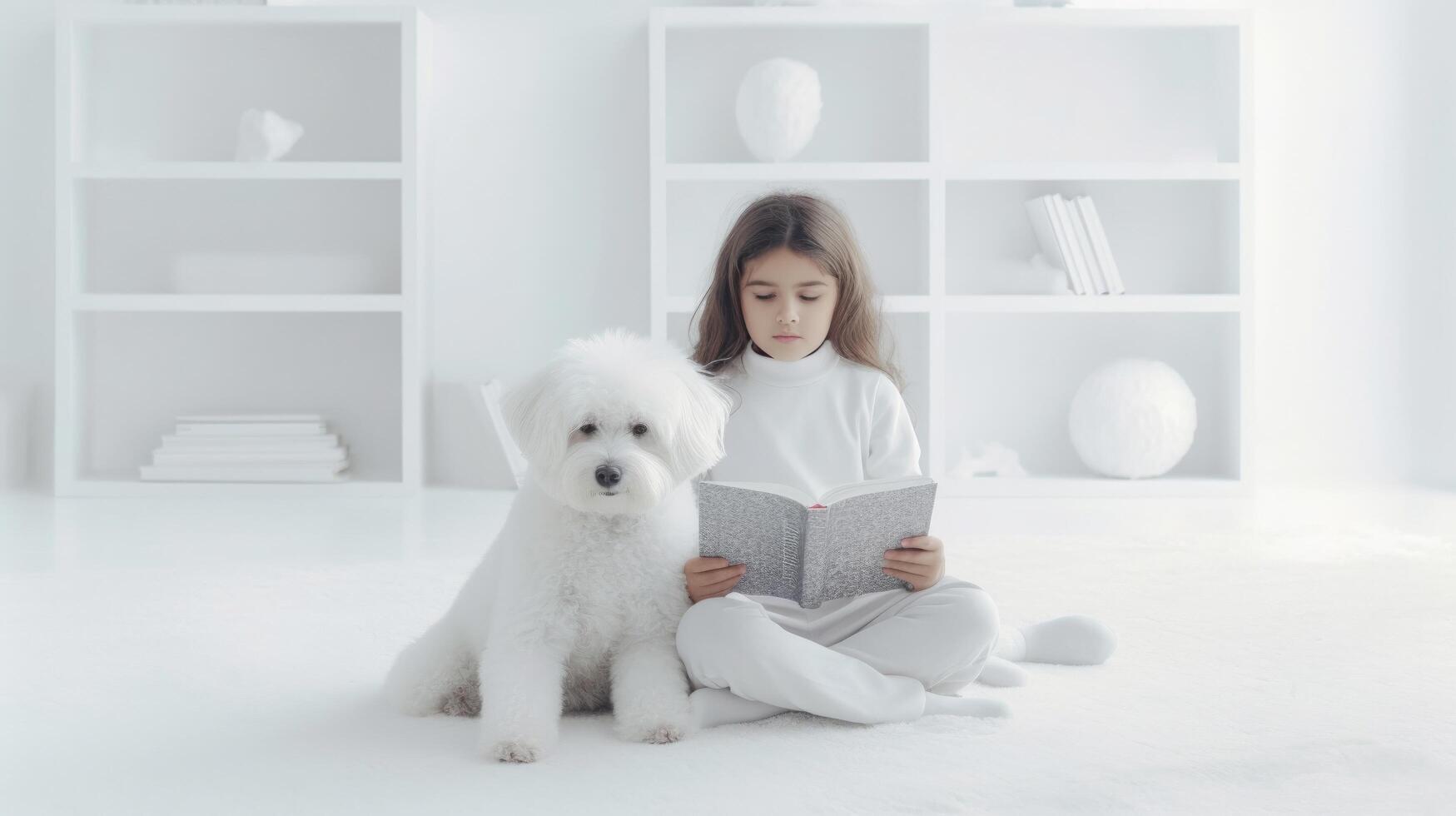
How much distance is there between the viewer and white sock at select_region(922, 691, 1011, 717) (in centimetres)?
149

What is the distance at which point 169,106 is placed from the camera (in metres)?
3.94

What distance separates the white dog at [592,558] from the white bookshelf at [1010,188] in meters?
2.45

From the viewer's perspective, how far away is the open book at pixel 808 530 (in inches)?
56.5

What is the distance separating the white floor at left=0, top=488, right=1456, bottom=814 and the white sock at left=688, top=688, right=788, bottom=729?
0.10 ft

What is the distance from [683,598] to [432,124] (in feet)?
9.09

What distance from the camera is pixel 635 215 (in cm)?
395

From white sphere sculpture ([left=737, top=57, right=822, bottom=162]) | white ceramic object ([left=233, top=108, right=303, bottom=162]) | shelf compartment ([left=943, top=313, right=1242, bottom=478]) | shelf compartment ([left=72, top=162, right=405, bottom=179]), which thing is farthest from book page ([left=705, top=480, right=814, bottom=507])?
white ceramic object ([left=233, top=108, right=303, bottom=162])

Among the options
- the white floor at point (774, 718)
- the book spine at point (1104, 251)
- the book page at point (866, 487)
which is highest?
the book spine at point (1104, 251)

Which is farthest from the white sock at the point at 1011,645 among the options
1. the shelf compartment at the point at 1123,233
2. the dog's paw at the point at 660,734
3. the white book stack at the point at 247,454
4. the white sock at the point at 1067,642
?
the white book stack at the point at 247,454

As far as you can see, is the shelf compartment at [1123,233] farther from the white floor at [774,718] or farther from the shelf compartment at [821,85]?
the white floor at [774,718]

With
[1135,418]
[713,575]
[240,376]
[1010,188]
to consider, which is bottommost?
[713,575]

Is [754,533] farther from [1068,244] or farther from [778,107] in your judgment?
[1068,244]

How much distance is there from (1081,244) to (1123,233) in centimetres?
34

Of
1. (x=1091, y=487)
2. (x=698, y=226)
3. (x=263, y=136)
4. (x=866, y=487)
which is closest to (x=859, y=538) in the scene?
(x=866, y=487)
